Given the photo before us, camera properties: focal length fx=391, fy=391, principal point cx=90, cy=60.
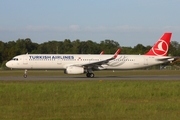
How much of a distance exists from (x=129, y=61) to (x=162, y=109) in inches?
1262

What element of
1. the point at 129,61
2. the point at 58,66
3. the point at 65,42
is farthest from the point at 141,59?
the point at 65,42

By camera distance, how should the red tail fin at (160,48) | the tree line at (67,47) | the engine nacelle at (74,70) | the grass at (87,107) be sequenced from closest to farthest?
the grass at (87,107), the engine nacelle at (74,70), the red tail fin at (160,48), the tree line at (67,47)

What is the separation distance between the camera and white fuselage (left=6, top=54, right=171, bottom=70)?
144 ft

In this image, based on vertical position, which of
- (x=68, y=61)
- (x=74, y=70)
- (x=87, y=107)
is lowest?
(x=87, y=107)

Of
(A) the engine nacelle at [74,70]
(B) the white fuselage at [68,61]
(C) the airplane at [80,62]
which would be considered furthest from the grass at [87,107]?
(B) the white fuselage at [68,61]

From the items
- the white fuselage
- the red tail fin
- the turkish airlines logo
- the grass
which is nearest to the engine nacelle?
the white fuselage

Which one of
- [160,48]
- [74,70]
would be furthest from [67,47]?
[74,70]

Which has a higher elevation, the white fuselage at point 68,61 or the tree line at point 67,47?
the tree line at point 67,47

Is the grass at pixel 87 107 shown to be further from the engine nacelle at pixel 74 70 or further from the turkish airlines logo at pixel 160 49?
the turkish airlines logo at pixel 160 49

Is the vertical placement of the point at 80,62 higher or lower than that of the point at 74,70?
higher

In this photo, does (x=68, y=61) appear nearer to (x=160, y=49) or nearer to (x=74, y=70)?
(x=74, y=70)

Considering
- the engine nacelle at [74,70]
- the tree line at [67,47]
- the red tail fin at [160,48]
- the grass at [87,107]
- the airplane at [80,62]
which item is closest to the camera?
the grass at [87,107]

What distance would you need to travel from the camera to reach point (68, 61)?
146 feet

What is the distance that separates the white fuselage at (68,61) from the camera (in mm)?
43938
